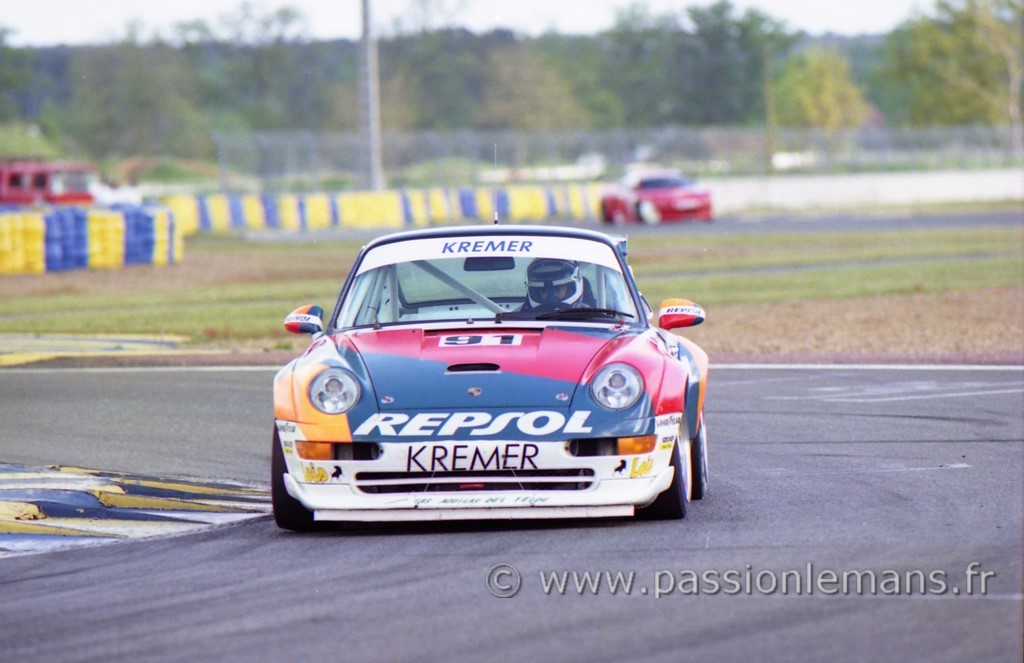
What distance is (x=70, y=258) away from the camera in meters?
25.5

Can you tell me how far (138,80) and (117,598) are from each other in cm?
9891

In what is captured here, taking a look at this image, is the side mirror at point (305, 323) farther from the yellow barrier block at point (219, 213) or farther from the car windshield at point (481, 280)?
the yellow barrier block at point (219, 213)

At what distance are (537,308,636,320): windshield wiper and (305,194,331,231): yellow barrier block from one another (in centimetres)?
3335

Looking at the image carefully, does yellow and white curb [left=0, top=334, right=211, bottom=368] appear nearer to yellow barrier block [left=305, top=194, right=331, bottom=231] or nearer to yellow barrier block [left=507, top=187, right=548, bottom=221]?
yellow barrier block [left=305, top=194, right=331, bottom=231]

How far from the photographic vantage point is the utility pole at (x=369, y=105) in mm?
41156

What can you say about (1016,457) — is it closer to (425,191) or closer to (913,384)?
(913,384)

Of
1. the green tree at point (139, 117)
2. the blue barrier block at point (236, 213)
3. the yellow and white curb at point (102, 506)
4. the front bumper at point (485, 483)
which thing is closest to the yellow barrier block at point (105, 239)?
the blue barrier block at point (236, 213)

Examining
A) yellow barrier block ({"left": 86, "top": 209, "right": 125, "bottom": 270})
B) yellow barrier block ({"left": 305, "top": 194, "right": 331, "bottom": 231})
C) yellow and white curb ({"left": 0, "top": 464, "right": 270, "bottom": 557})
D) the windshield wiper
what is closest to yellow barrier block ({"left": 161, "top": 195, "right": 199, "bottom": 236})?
yellow barrier block ({"left": 305, "top": 194, "right": 331, "bottom": 231})

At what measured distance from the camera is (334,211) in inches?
1586

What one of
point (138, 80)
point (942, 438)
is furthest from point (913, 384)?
point (138, 80)

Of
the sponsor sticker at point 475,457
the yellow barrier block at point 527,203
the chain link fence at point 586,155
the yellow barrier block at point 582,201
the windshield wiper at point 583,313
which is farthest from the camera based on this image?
the chain link fence at point 586,155

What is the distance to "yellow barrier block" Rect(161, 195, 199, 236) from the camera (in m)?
38.7
